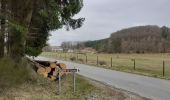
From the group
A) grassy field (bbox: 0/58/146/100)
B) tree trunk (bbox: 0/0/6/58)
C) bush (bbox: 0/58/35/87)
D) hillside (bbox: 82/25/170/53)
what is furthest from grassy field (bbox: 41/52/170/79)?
hillside (bbox: 82/25/170/53)

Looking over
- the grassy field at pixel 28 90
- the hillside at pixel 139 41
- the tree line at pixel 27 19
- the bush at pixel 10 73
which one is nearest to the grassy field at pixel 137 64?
the tree line at pixel 27 19

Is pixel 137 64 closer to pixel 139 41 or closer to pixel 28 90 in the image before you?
pixel 28 90

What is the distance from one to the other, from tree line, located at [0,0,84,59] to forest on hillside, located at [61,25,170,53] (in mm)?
100887

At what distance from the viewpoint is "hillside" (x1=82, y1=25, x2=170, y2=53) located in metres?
121

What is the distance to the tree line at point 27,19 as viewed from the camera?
1223 centimetres

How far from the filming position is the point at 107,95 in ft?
44.2

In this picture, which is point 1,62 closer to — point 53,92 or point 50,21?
point 53,92

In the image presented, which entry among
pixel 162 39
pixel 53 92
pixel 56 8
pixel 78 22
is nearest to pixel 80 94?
pixel 53 92

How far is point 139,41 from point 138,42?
1.19m

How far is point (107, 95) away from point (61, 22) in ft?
15.9

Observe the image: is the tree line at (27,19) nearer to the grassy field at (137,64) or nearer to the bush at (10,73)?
the bush at (10,73)

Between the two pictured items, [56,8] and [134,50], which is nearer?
[56,8]

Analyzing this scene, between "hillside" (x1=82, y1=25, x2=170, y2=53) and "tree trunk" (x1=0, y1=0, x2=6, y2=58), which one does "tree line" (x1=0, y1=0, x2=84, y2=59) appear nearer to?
"tree trunk" (x1=0, y1=0, x2=6, y2=58)

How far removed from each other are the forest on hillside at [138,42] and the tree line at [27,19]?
331 ft
